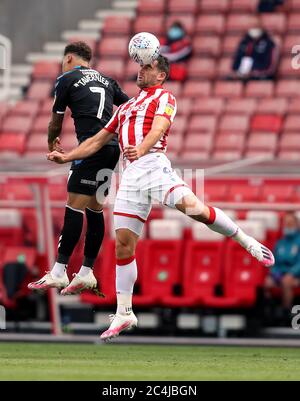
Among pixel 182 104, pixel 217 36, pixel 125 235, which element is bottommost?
pixel 125 235

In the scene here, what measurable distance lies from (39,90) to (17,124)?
4.40 ft

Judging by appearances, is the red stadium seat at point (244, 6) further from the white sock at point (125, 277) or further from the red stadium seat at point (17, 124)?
the white sock at point (125, 277)

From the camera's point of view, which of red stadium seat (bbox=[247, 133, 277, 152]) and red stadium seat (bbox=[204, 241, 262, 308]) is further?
red stadium seat (bbox=[247, 133, 277, 152])

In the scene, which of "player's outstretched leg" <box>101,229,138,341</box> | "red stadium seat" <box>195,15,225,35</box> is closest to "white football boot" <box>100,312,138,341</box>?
"player's outstretched leg" <box>101,229,138,341</box>

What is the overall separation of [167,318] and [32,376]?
20.6 ft

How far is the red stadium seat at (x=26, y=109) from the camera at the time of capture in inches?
811

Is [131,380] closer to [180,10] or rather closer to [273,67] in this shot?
[273,67]

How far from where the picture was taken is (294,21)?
2062 centimetres

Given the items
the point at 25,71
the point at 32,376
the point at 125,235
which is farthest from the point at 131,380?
the point at 25,71

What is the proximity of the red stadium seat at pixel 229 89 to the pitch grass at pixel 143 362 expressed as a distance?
7.17m

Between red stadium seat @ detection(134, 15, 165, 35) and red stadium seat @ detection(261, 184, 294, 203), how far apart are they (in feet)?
21.8

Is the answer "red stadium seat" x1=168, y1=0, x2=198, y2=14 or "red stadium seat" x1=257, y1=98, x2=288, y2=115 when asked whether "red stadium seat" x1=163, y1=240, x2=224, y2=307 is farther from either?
"red stadium seat" x1=168, y1=0, x2=198, y2=14

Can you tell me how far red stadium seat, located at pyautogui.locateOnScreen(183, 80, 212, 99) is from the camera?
20.0m

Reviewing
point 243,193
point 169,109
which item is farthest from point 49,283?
point 243,193
